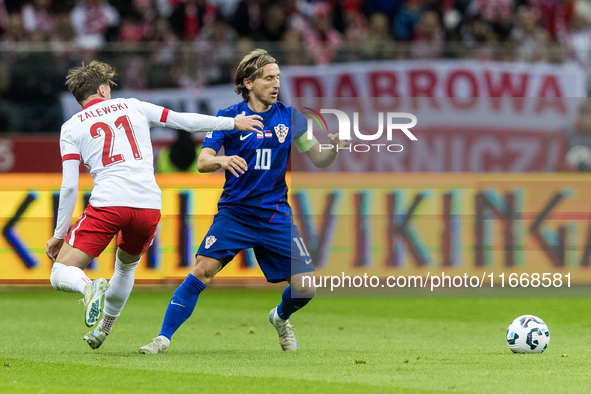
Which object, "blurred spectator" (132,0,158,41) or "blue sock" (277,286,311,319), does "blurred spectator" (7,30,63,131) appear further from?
"blue sock" (277,286,311,319)

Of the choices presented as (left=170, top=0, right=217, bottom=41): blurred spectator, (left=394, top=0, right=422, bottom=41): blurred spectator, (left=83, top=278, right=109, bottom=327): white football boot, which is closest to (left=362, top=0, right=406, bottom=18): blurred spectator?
(left=394, top=0, right=422, bottom=41): blurred spectator

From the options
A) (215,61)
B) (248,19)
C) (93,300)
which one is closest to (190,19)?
(248,19)

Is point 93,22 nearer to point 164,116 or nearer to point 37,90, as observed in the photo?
point 37,90

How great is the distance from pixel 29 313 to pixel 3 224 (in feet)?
7.80

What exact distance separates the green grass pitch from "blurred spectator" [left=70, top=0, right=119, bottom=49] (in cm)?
438

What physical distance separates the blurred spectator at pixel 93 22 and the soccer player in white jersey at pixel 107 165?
808 cm

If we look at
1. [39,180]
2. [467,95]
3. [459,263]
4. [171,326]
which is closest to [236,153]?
[171,326]

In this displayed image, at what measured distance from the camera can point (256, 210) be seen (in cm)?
705

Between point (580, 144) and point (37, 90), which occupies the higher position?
point (37, 90)

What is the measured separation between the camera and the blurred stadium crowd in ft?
44.3

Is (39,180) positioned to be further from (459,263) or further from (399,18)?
(399,18)

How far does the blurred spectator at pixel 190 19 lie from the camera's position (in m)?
15.0

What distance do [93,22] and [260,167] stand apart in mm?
8596

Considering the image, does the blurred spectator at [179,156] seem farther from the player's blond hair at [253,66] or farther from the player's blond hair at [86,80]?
the player's blond hair at [86,80]
